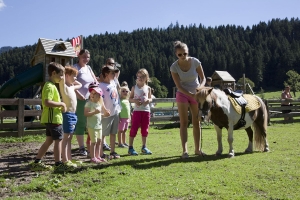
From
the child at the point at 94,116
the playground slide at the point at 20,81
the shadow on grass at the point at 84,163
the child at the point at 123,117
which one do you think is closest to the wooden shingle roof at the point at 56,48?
the playground slide at the point at 20,81

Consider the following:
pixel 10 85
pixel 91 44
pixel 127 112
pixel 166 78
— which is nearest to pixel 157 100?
pixel 127 112

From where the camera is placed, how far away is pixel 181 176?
14.2ft

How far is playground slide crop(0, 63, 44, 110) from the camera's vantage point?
45.4ft

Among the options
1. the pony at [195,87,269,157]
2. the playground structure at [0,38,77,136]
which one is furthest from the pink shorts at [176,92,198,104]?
the playground structure at [0,38,77,136]

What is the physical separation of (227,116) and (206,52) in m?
128

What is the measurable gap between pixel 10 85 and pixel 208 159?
11.6 meters

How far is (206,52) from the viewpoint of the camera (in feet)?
426

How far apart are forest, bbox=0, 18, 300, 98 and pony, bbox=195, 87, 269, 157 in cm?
9249

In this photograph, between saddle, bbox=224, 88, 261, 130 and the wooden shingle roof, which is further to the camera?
the wooden shingle roof

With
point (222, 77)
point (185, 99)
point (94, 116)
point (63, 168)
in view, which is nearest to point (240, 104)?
point (185, 99)

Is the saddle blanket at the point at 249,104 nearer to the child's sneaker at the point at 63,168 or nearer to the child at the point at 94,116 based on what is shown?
the child at the point at 94,116

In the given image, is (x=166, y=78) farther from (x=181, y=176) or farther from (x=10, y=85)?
(x=181, y=176)

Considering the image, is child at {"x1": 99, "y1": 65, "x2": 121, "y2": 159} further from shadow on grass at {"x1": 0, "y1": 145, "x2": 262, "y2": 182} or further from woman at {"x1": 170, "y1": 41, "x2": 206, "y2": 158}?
woman at {"x1": 170, "y1": 41, "x2": 206, "y2": 158}

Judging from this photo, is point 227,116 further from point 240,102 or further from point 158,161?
point 158,161
